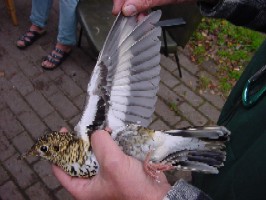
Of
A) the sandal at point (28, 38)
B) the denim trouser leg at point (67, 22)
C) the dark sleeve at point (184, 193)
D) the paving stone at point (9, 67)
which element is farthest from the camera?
the sandal at point (28, 38)

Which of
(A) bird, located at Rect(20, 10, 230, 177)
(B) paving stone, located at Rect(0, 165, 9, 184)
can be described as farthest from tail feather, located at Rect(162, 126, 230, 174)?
(B) paving stone, located at Rect(0, 165, 9, 184)

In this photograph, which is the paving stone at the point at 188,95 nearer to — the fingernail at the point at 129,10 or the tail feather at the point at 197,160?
the tail feather at the point at 197,160

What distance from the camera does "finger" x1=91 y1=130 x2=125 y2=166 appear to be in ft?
6.23

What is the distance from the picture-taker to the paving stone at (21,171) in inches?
159

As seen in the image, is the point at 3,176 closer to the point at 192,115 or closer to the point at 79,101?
the point at 79,101

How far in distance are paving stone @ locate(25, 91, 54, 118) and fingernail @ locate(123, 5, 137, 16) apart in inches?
109

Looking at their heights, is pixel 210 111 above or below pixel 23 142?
above

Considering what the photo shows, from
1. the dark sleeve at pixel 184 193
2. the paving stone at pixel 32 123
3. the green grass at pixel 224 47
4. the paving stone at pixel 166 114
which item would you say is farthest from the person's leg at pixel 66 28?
the dark sleeve at pixel 184 193

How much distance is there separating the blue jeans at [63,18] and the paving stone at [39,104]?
839 millimetres

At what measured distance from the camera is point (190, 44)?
5.94 meters

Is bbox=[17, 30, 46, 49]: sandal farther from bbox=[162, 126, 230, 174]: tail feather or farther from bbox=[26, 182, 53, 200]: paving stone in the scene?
bbox=[162, 126, 230, 174]: tail feather

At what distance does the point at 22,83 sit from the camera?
16.3 ft

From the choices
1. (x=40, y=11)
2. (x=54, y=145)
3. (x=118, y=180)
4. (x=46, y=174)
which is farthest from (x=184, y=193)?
(x=40, y=11)

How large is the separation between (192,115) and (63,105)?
5.45ft
